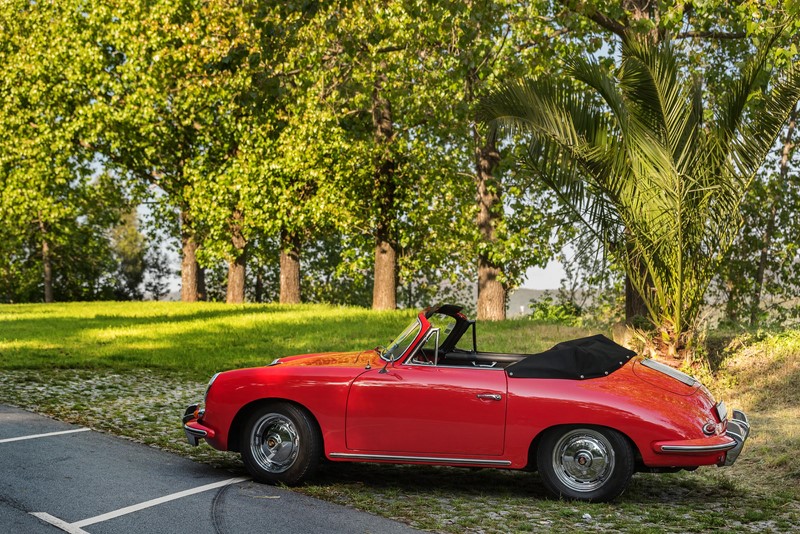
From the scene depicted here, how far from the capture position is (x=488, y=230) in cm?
2256

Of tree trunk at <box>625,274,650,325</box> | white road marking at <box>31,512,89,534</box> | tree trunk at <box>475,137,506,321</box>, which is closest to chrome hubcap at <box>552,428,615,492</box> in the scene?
white road marking at <box>31,512,89,534</box>

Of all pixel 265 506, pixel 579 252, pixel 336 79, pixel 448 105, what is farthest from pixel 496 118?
pixel 336 79

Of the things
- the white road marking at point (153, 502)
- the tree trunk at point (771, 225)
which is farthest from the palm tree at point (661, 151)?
the tree trunk at point (771, 225)

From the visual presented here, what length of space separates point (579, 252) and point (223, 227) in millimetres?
19318

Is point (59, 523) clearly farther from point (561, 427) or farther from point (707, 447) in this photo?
point (707, 447)

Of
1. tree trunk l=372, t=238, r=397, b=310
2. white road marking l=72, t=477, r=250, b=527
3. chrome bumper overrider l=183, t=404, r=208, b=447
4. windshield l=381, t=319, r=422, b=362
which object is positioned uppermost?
tree trunk l=372, t=238, r=397, b=310

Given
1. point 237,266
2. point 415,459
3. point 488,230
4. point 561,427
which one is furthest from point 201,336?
point 561,427

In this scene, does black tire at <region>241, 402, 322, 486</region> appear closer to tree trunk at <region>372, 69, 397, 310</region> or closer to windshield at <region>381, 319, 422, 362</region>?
windshield at <region>381, 319, 422, 362</region>

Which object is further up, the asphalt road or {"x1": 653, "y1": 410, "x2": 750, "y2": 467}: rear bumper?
{"x1": 653, "y1": 410, "x2": 750, "y2": 467}: rear bumper

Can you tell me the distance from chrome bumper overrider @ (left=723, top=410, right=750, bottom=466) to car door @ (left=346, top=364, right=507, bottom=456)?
5.58ft

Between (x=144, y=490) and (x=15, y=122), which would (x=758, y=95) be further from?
(x=15, y=122)

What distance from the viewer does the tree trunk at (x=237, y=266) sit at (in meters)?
29.9

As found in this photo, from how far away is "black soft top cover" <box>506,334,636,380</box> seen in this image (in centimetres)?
682

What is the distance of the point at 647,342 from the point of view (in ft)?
40.8
